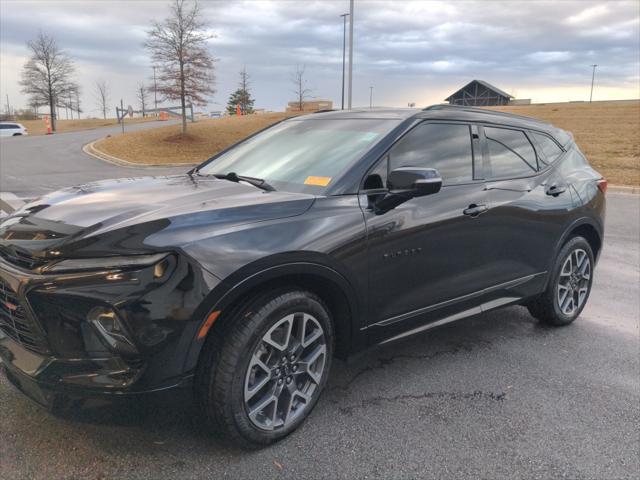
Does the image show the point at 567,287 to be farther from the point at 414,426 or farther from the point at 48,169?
the point at 48,169

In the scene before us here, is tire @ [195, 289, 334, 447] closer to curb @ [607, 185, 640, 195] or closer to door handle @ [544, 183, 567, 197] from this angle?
door handle @ [544, 183, 567, 197]

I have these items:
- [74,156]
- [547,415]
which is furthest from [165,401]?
[74,156]

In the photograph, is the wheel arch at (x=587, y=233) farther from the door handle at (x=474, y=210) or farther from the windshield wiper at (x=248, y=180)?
the windshield wiper at (x=248, y=180)

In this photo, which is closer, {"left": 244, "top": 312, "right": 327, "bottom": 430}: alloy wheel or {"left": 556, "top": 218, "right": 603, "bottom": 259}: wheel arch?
{"left": 244, "top": 312, "right": 327, "bottom": 430}: alloy wheel

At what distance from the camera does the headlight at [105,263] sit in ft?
7.13

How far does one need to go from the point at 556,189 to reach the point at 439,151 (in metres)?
1.36

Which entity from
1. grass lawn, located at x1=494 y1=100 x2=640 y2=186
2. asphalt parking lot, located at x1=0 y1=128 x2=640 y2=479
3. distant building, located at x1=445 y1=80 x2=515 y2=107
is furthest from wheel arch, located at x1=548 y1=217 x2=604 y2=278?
distant building, located at x1=445 y1=80 x2=515 y2=107

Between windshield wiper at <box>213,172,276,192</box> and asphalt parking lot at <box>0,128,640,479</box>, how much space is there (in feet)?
3.77

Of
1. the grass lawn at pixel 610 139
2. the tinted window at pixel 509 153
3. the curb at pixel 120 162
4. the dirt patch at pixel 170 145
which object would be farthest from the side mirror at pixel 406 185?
the dirt patch at pixel 170 145

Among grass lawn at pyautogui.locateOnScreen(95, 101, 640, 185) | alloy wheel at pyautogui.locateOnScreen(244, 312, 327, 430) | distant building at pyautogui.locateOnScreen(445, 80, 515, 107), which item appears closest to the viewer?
alloy wheel at pyautogui.locateOnScreen(244, 312, 327, 430)

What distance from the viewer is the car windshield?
10.2 feet

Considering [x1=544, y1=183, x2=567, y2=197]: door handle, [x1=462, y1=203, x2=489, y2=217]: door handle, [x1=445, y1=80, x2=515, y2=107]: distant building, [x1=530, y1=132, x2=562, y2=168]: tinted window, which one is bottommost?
[x1=462, y1=203, x2=489, y2=217]: door handle

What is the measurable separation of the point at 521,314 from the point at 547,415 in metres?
1.92

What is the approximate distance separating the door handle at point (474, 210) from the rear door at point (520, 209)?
0.22ft
